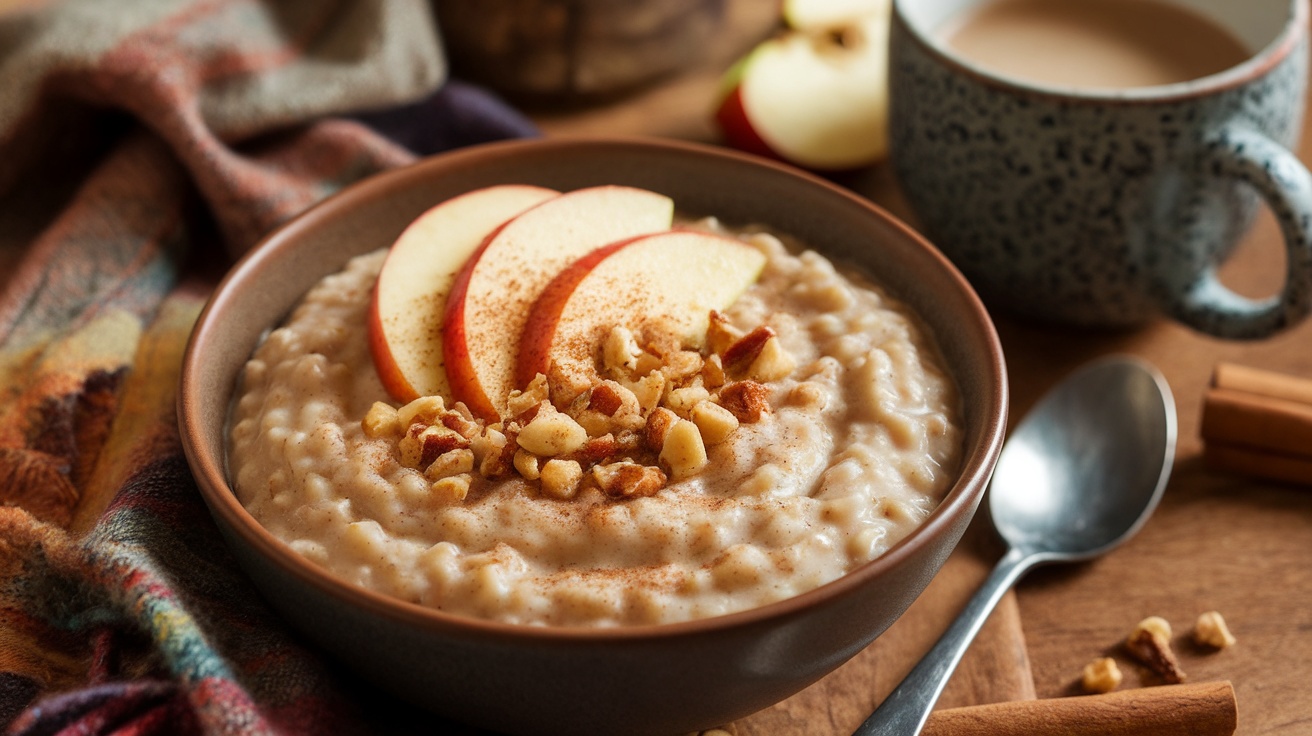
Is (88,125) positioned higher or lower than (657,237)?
lower

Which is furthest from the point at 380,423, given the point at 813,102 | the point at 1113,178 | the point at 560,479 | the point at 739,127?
the point at 813,102

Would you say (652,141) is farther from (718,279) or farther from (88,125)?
(88,125)

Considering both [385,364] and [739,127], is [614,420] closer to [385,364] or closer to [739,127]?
[385,364]

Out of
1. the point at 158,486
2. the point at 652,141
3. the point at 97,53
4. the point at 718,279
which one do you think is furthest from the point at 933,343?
the point at 97,53

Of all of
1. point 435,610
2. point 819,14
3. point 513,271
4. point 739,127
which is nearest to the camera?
point 435,610

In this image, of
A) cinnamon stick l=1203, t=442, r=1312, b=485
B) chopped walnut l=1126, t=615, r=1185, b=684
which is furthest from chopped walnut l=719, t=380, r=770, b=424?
cinnamon stick l=1203, t=442, r=1312, b=485

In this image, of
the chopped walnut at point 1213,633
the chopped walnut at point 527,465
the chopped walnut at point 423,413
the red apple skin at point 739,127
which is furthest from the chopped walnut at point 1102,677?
the red apple skin at point 739,127

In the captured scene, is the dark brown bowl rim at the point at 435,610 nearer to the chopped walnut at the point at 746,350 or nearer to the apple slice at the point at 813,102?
the chopped walnut at the point at 746,350
